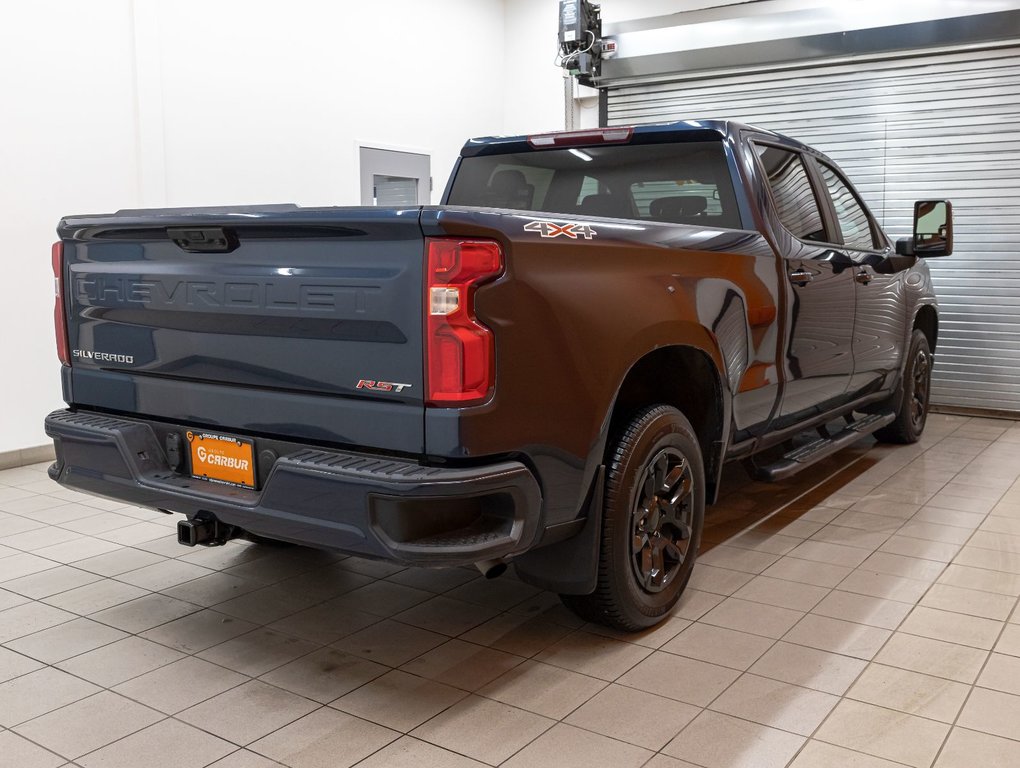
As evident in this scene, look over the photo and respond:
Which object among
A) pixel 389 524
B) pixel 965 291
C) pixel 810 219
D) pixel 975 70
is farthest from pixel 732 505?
pixel 975 70

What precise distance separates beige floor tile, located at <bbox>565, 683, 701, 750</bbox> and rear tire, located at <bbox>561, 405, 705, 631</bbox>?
0.33 metres

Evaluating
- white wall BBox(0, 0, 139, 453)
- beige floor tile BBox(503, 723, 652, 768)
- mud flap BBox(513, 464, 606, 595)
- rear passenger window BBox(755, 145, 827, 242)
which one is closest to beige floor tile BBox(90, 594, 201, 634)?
mud flap BBox(513, 464, 606, 595)

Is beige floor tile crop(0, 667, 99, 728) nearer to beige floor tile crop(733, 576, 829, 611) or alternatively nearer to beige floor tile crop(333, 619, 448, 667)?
beige floor tile crop(333, 619, 448, 667)

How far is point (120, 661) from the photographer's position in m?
3.02

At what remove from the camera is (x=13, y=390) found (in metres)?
5.93

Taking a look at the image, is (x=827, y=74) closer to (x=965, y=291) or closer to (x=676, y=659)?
(x=965, y=291)

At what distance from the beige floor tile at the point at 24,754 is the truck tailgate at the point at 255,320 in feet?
3.15

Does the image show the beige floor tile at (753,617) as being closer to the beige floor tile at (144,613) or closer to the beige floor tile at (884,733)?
the beige floor tile at (884,733)

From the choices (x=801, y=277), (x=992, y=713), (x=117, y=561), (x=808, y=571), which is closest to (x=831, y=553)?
(x=808, y=571)

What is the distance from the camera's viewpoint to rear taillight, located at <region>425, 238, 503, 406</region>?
2.34m

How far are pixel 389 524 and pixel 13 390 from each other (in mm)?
4530

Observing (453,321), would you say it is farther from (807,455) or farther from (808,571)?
(807,455)

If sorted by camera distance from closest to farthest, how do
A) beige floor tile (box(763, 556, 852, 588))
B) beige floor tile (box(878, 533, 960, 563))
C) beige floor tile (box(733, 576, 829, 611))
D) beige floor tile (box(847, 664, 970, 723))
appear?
beige floor tile (box(847, 664, 970, 723))
beige floor tile (box(733, 576, 829, 611))
beige floor tile (box(763, 556, 852, 588))
beige floor tile (box(878, 533, 960, 563))

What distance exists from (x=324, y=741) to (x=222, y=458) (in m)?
0.84
